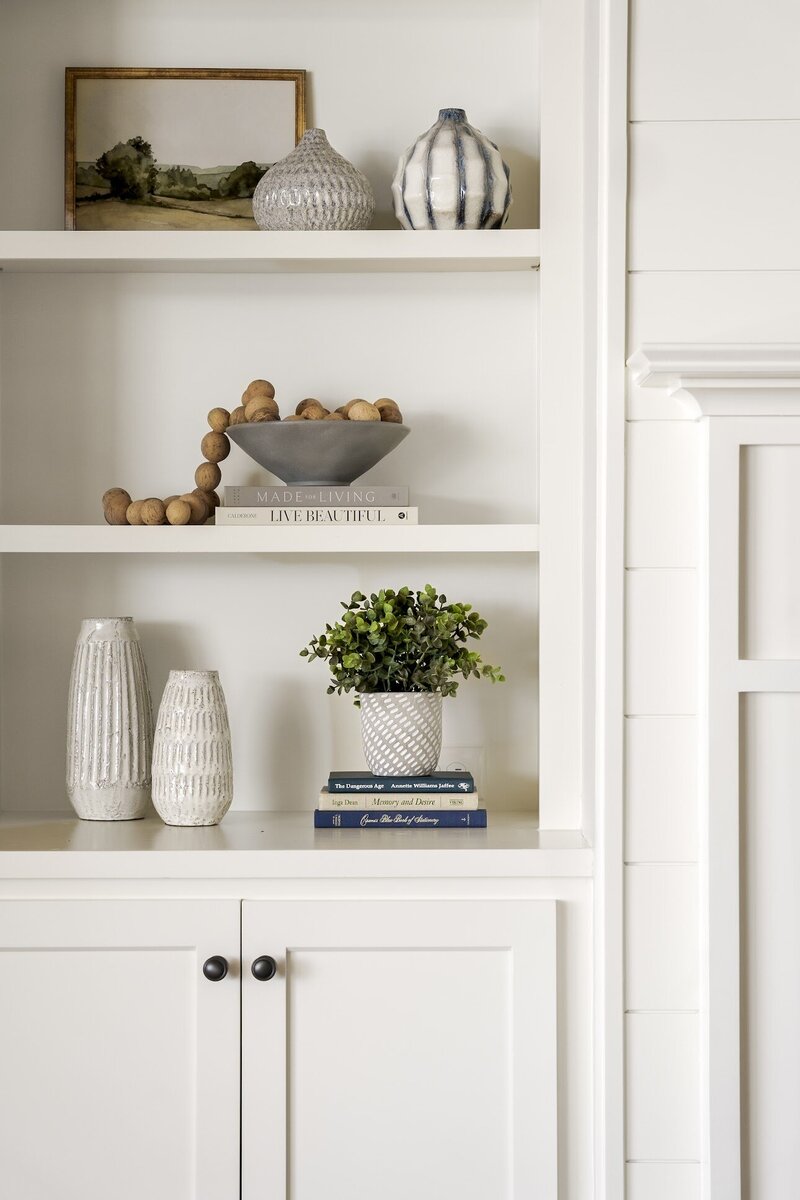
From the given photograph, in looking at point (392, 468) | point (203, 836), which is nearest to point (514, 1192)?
point (203, 836)

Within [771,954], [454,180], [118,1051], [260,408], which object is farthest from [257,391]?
[771,954]

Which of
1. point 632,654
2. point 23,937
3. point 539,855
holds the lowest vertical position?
point 23,937

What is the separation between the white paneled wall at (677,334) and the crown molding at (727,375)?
6 centimetres

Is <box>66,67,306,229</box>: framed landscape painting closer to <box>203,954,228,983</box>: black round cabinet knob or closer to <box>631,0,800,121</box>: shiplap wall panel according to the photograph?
<box>631,0,800,121</box>: shiplap wall panel

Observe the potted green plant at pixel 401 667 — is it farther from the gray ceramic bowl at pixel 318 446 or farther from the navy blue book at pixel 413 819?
the gray ceramic bowl at pixel 318 446

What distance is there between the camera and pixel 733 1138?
134 centimetres

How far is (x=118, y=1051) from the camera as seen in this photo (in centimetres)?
143

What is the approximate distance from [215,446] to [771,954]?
1013 mm

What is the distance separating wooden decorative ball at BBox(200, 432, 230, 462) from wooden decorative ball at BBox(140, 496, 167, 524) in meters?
0.13

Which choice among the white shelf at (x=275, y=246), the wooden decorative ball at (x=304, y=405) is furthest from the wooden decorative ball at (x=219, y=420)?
the white shelf at (x=275, y=246)

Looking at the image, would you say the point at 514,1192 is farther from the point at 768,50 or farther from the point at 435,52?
the point at 435,52

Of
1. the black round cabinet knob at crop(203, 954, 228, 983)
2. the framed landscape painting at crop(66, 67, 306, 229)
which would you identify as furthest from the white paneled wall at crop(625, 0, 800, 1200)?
the framed landscape painting at crop(66, 67, 306, 229)

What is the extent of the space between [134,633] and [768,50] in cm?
112

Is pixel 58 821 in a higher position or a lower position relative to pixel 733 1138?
higher
